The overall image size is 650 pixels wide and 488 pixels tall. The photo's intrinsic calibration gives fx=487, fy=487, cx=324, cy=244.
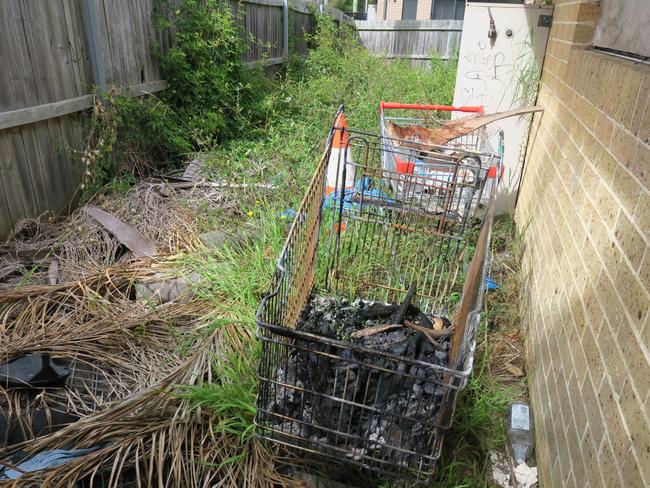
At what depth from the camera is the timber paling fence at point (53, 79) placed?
345cm

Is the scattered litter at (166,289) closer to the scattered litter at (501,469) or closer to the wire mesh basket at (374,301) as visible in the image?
the wire mesh basket at (374,301)

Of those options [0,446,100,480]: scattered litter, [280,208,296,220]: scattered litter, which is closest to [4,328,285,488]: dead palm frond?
[0,446,100,480]: scattered litter

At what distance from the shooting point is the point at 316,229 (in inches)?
109

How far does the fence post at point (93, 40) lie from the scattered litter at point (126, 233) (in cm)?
125

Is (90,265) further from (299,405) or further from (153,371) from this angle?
(299,405)

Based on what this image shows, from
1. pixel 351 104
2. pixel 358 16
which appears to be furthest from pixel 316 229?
pixel 358 16

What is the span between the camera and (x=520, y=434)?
238cm

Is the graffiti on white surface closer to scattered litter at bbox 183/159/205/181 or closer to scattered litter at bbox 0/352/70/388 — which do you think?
scattered litter at bbox 183/159/205/181

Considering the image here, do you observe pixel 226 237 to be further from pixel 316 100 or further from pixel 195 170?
pixel 316 100

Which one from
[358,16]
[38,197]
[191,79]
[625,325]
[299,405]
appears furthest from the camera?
[358,16]

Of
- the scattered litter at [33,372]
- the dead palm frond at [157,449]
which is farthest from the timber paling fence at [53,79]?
the dead palm frond at [157,449]

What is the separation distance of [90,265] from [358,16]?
87.0ft

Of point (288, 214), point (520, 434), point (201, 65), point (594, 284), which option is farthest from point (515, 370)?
point (201, 65)

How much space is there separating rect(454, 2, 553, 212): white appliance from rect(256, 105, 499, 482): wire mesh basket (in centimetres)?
143
